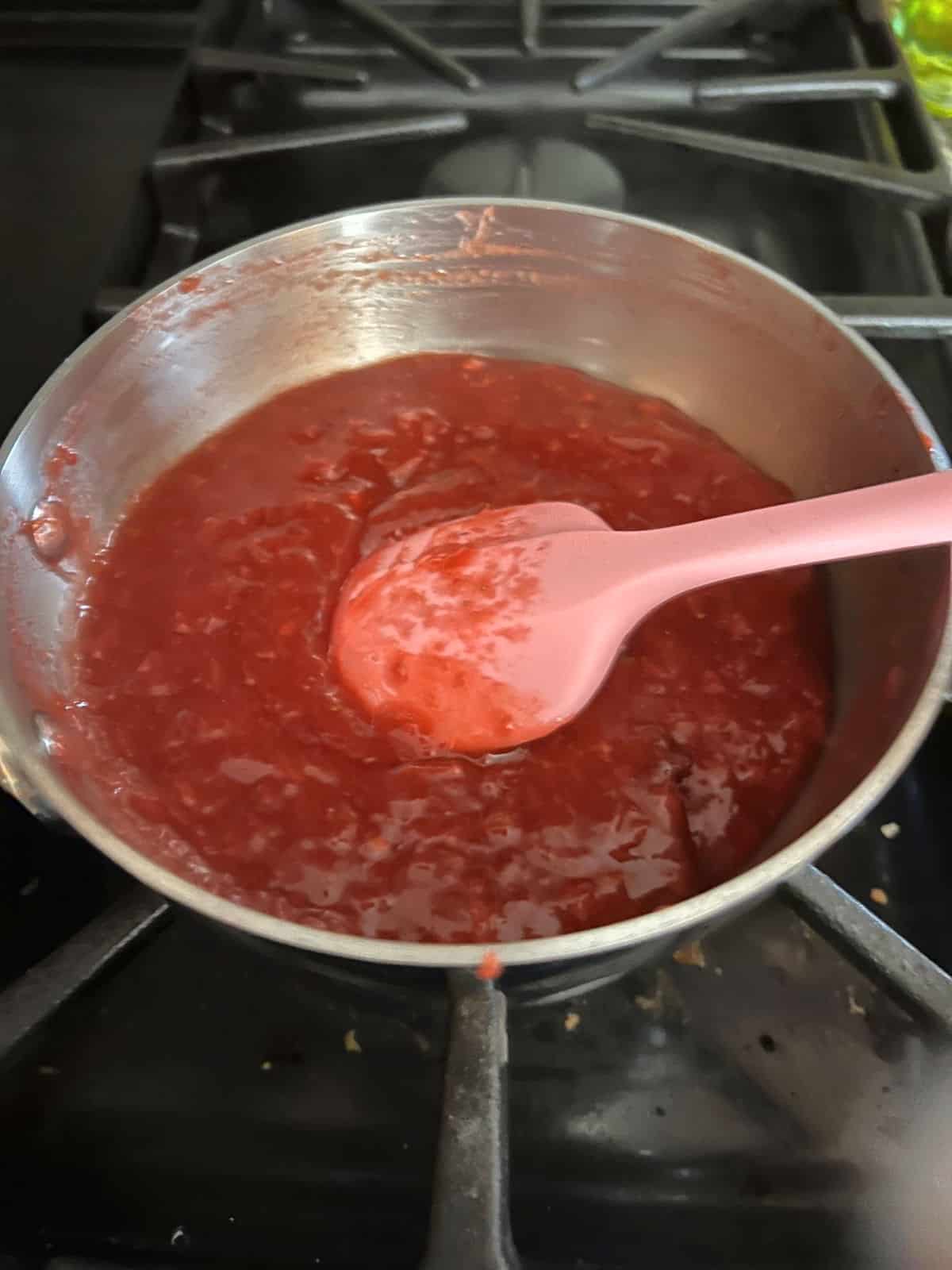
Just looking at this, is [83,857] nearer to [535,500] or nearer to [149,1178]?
[149,1178]

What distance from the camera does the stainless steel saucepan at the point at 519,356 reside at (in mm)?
797

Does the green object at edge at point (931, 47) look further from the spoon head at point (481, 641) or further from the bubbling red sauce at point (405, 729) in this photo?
the spoon head at point (481, 641)

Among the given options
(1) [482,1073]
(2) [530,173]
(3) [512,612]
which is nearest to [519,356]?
(2) [530,173]

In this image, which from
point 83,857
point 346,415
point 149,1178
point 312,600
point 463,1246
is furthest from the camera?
point 346,415

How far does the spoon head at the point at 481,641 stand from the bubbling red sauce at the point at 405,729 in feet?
0.09

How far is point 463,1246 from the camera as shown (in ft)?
1.86

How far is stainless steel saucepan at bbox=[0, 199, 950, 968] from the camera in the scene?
797mm

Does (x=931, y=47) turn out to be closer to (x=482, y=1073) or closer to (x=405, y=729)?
(x=405, y=729)

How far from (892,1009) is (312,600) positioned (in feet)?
1.94

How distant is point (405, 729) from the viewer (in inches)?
35.0

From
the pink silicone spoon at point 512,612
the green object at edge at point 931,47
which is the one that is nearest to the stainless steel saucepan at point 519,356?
the pink silicone spoon at point 512,612

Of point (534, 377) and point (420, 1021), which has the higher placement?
point (534, 377)

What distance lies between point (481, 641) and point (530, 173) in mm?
686

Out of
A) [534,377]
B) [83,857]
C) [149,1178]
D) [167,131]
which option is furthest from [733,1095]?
[167,131]
